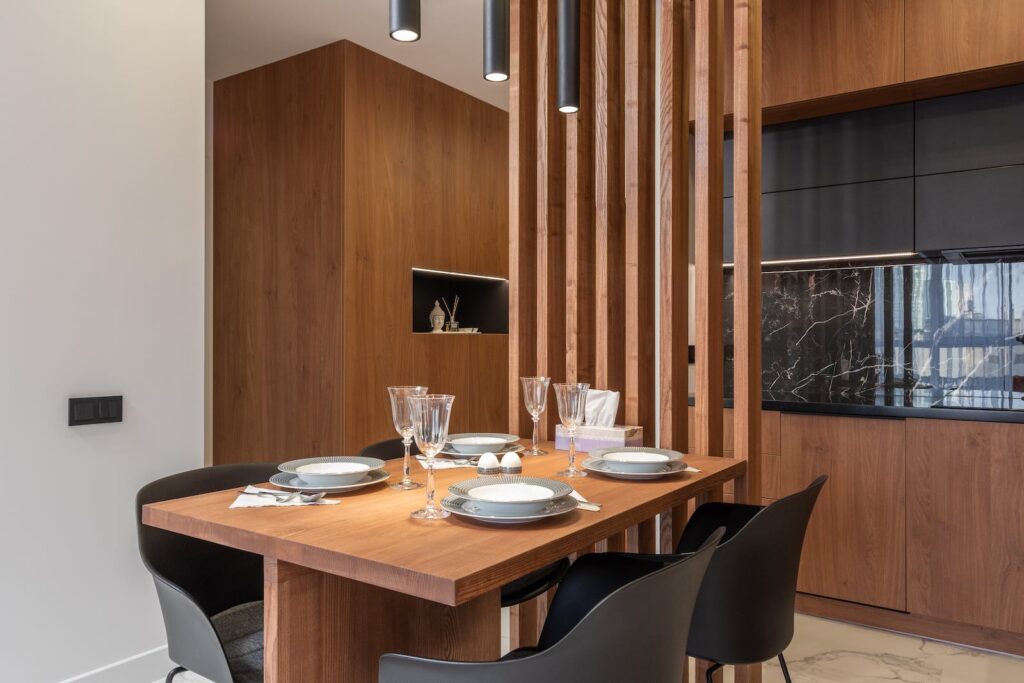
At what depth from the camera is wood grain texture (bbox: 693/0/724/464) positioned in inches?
85.5

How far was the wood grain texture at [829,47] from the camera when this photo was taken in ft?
9.40

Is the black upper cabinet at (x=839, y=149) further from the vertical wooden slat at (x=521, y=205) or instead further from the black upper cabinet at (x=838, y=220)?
the vertical wooden slat at (x=521, y=205)

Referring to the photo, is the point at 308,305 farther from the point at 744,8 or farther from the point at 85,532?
the point at 744,8

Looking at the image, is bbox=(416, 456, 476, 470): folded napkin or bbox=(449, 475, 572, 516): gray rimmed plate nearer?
bbox=(449, 475, 572, 516): gray rimmed plate

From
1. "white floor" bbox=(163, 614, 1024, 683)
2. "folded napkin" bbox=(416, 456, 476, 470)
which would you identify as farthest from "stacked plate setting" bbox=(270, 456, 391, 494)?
"white floor" bbox=(163, 614, 1024, 683)

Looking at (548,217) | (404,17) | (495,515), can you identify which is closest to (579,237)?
(548,217)

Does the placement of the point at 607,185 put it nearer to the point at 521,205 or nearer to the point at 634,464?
the point at 521,205

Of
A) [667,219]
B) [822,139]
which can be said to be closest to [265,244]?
[667,219]

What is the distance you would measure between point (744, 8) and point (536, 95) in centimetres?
Answer: 75

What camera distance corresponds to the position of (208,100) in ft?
13.9

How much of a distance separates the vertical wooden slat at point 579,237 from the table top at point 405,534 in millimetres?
792

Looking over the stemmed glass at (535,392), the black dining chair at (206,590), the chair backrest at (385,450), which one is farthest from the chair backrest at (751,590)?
the chair backrest at (385,450)

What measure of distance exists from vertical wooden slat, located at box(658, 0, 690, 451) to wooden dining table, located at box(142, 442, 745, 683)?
23.2 inches

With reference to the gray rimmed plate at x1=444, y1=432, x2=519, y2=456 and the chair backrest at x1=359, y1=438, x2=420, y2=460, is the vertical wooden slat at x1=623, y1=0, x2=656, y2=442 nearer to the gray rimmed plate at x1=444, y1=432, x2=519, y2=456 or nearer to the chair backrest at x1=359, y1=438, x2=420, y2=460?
the gray rimmed plate at x1=444, y1=432, x2=519, y2=456
